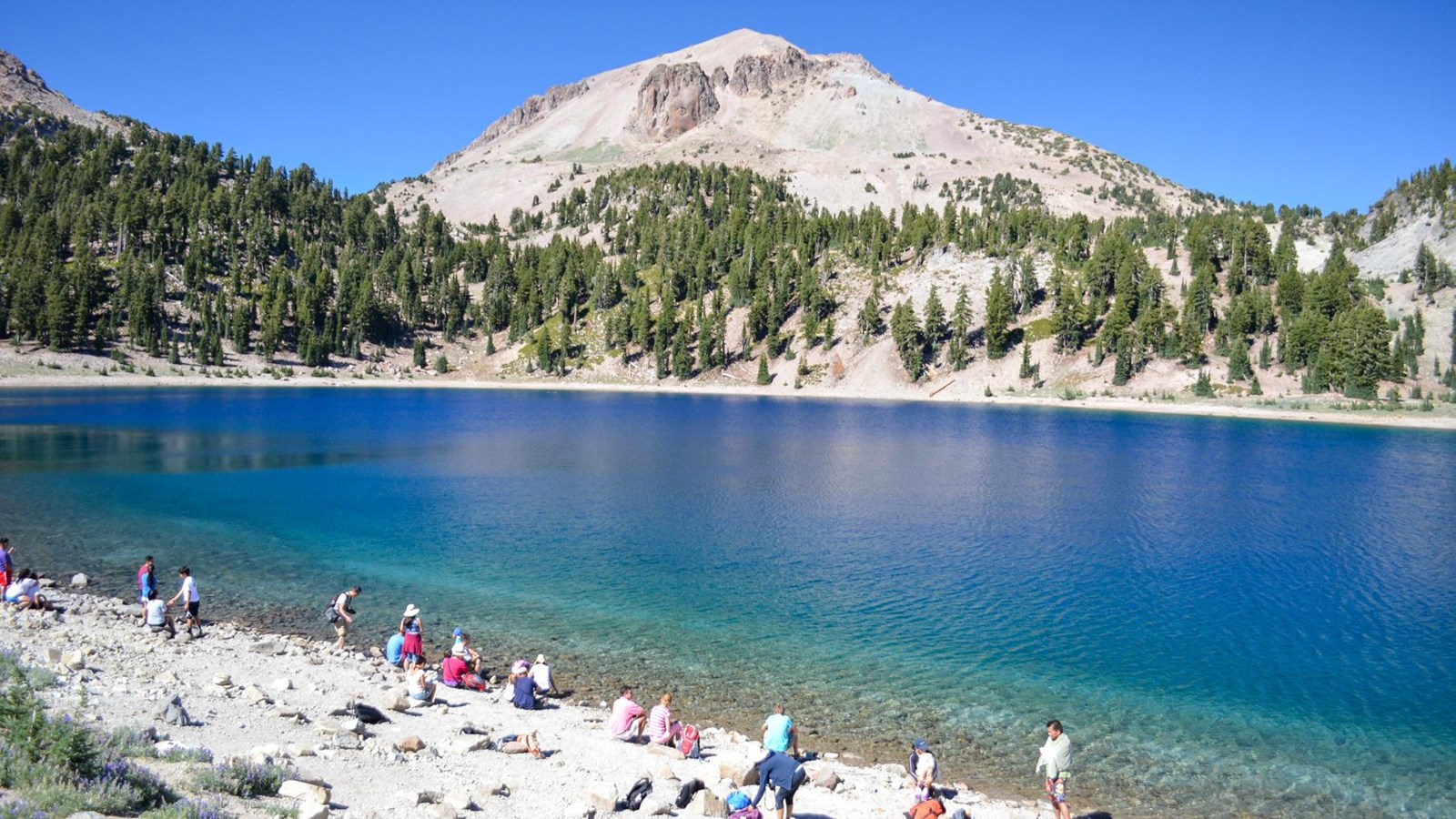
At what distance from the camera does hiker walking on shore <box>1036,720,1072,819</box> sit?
687 inches

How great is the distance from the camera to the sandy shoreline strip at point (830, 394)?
394 feet

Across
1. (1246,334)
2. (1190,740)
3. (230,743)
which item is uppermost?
(1246,334)

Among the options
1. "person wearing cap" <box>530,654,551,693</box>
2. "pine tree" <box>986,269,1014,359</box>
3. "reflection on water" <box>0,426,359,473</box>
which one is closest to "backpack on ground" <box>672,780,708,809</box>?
"person wearing cap" <box>530,654,551,693</box>

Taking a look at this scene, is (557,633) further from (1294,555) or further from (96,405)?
(96,405)

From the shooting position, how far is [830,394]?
164m

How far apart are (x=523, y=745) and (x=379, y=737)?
3109mm

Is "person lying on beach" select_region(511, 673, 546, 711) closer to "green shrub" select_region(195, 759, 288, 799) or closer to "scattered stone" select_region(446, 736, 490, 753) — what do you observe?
"scattered stone" select_region(446, 736, 490, 753)

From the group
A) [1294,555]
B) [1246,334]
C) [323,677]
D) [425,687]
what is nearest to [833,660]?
[425,687]

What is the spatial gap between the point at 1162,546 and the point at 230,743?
42227mm

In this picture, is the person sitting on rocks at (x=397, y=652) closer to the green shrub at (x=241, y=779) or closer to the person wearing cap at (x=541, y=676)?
the person wearing cap at (x=541, y=676)

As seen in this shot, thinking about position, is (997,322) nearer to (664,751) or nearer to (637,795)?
(664,751)

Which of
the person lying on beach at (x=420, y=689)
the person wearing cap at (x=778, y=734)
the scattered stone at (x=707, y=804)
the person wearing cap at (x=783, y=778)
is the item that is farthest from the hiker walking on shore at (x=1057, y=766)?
the person lying on beach at (x=420, y=689)

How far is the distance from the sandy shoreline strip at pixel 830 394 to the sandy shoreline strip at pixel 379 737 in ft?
416

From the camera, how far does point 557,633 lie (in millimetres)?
29500
